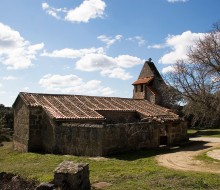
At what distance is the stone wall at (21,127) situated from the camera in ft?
79.2

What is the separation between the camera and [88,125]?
1888cm

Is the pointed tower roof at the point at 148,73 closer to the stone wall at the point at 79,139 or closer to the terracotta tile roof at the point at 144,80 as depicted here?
the terracotta tile roof at the point at 144,80

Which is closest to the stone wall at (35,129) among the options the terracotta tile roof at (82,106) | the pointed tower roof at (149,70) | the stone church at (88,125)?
the stone church at (88,125)

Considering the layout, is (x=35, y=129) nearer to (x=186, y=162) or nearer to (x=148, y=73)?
(x=186, y=162)

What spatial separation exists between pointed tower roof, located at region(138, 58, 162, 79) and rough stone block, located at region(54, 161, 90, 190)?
1055 inches

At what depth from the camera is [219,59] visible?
786 inches

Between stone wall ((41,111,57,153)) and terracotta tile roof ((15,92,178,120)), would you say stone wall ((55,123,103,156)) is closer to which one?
stone wall ((41,111,57,153))

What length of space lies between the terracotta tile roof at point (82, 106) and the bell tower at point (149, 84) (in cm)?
297

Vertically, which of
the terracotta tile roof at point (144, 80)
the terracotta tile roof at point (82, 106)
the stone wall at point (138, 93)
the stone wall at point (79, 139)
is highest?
the terracotta tile roof at point (144, 80)

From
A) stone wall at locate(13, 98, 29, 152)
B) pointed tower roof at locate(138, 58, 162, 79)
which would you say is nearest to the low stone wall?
stone wall at locate(13, 98, 29, 152)

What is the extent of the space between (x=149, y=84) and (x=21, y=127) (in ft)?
52.7

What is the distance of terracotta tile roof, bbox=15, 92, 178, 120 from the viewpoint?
2299 centimetres

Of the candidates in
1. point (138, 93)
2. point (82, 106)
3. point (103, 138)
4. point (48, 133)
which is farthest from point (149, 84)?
point (103, 138)

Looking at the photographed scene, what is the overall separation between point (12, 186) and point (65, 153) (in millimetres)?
9049
